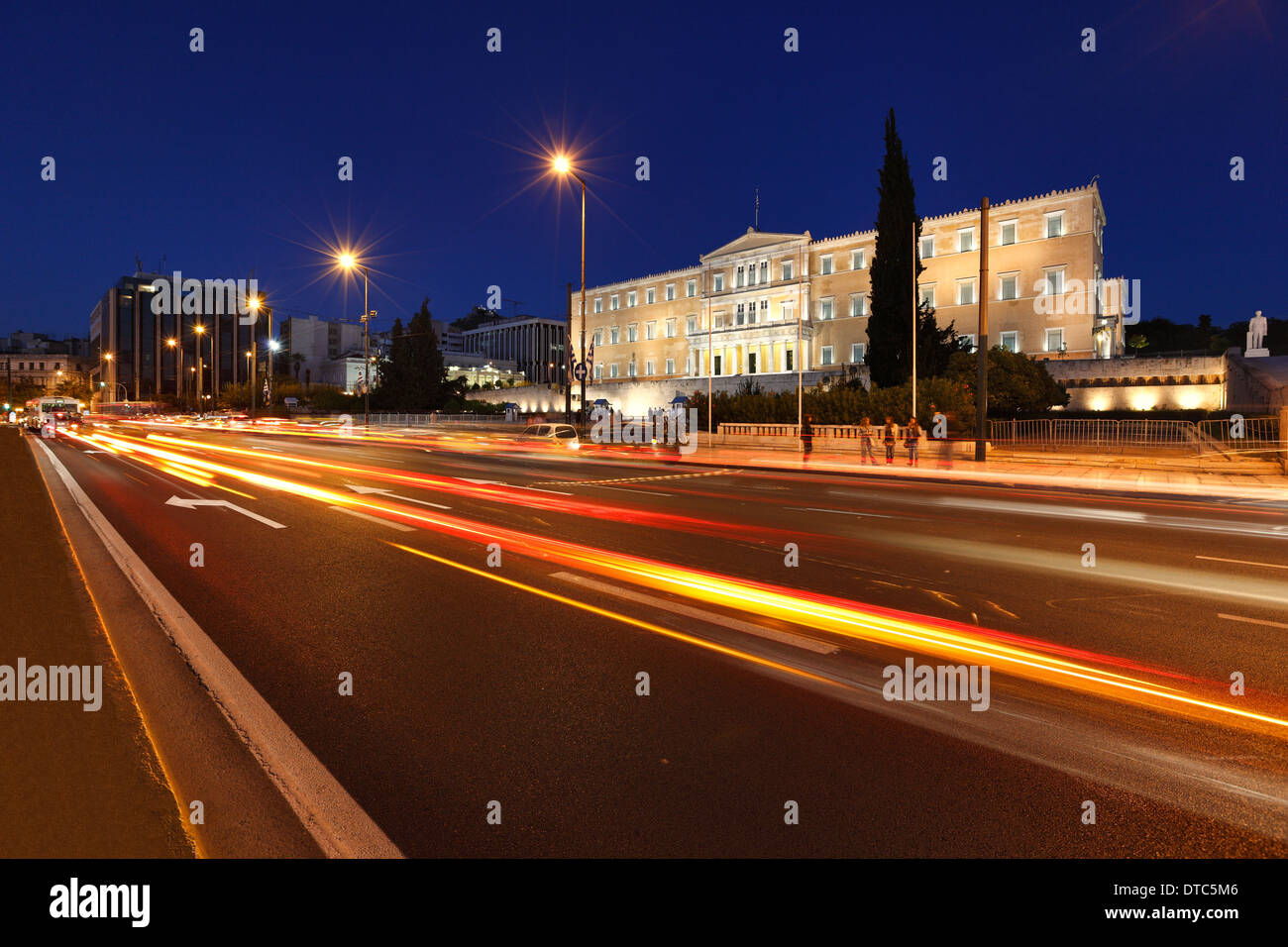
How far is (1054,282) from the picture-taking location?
58094 mm

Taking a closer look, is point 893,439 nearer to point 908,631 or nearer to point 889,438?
point 889,438

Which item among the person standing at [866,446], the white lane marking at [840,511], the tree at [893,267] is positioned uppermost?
the tree at [893,267]

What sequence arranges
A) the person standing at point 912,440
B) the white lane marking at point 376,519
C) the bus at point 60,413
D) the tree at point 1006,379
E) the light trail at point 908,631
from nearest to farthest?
the light trail at point 908,631, the white lane marking at point 376,519, the person standing at point 912,440, the tree at point 1006,379, the bus at point 60,413

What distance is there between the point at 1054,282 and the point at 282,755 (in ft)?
220

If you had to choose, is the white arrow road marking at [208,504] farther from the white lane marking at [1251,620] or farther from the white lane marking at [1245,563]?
the white lane marking at [1245,563]

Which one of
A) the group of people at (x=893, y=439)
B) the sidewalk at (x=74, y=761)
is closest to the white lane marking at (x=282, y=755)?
the sidewalk at (x=74, y=761)

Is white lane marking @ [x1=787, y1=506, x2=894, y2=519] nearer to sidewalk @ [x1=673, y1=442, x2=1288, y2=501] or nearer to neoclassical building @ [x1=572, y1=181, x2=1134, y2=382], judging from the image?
sidewalk @ [x1=673, y1=442, x2=1288, y2=501]

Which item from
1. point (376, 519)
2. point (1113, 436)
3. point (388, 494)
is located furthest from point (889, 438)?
point (376, 519)

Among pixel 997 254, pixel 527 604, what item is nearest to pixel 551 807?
pixel 527 604

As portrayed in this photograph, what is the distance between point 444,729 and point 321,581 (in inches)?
180

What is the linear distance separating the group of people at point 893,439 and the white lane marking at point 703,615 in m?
21.8

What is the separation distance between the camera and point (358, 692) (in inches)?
189

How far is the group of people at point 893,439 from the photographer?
27.7 meters
